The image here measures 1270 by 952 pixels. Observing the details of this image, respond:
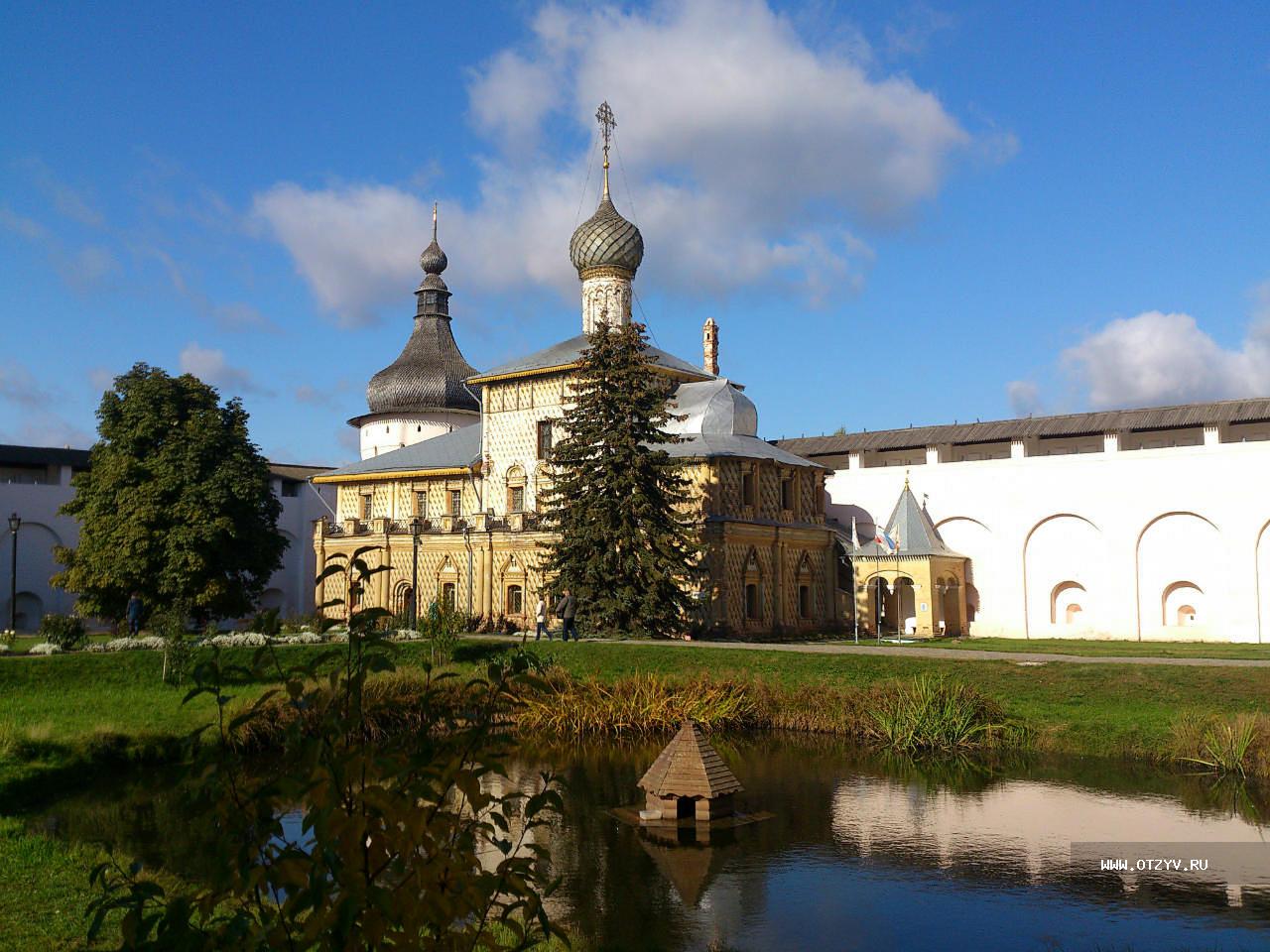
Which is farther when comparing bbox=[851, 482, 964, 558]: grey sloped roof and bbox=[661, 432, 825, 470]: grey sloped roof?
bbox=[851, 482, 964, 558]: grey sloped roof

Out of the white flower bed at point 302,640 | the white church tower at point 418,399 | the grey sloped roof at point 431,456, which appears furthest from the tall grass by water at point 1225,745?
the white church tower at point 418,399

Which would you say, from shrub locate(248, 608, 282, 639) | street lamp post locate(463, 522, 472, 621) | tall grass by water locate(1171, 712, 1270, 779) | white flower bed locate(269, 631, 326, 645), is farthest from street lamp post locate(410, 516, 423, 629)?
shrub locate(248, 608, 282, 639)

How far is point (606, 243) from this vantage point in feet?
104

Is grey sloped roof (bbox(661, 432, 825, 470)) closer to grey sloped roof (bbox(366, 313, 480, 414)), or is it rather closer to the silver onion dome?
the silver onion dome

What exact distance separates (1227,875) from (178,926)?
29.1ft

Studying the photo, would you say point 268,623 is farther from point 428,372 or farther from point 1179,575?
point 428,372

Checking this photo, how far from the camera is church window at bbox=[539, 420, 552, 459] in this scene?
102 feet

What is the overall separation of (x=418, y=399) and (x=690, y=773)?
3054 cm

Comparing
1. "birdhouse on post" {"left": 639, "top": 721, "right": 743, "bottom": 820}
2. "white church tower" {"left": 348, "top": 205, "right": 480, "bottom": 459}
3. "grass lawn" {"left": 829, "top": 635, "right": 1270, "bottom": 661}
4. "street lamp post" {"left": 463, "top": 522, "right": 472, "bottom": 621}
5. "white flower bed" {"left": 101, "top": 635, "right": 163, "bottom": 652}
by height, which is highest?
"white church tower" {"left": 348, "top": 205, "right": 480, "bottom": 459}

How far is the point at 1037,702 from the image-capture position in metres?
16.5

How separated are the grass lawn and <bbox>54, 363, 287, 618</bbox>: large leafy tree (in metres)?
14.4

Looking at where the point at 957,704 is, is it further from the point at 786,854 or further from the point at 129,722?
the point at 129,722

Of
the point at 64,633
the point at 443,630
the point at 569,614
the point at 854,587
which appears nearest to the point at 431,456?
the point at 569,614

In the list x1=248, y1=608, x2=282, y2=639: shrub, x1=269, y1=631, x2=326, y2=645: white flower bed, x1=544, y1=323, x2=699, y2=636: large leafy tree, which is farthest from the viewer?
x1=544, y1=323, x2=699, y2=636: large leafy tree
